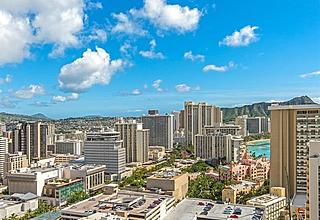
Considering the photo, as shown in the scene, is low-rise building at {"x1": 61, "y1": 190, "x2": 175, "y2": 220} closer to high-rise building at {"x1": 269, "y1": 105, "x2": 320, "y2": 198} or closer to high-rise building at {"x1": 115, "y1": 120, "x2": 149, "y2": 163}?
high-rise building at {"x1": 269, "y1": 105, "x2": 320, "y2": 198}

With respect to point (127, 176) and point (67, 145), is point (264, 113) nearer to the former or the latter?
point (67, 145)

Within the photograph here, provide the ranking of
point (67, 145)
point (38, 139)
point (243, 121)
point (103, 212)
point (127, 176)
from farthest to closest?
point (243, 121) → point (67, 145) → point (38, 139) → point (127, 176) → point (103, 212)

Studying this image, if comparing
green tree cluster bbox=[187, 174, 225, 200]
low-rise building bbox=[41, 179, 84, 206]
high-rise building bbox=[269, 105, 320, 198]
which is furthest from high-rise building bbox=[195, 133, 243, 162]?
high-rise building bbox=[269, 105, 320, 198]

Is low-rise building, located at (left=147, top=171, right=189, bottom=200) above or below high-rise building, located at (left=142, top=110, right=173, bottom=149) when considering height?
below

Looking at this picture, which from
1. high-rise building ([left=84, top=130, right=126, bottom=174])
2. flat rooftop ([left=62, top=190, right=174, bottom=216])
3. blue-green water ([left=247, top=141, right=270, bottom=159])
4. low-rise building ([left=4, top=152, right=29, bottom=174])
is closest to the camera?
flat rooftop ([left=62, top=190, right=174, bottom=216])

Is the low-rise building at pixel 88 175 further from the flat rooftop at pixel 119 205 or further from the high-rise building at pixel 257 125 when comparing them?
the high-rise building at pixel 257 125

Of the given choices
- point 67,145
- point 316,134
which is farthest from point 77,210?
point 67,145

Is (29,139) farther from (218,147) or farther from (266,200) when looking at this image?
(266,200)

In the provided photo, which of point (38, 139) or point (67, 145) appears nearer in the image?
point (38, 139)
